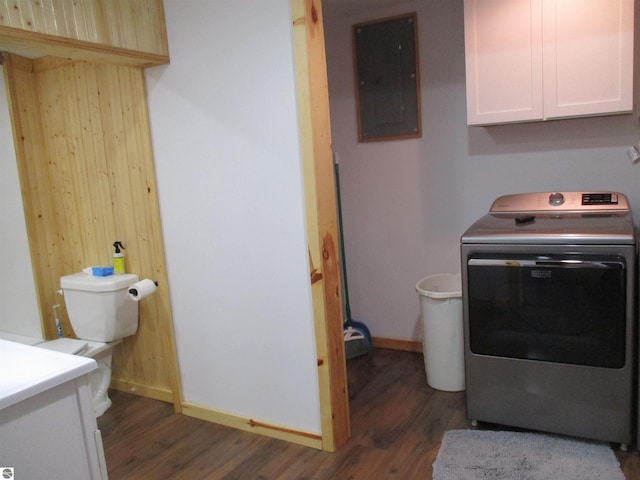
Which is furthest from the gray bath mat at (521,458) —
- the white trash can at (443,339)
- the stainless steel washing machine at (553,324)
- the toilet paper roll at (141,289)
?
the toilet paper roll at (141,289)

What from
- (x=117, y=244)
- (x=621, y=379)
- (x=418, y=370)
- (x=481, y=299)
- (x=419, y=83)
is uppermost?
(x=419, y=83)

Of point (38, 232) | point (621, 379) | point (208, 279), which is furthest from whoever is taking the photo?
point (38, 232)

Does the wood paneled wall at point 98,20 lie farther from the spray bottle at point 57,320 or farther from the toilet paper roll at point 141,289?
the spray bottle at point 57,320

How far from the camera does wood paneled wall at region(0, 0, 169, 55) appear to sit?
1.85m

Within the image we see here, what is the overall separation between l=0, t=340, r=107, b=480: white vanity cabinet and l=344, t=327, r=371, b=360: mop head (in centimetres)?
210

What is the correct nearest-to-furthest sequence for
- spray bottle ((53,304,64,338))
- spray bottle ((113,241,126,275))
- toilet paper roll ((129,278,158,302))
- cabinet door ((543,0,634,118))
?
cabinet door ((543,0,634,118))
toilet paper roll ((129,278,158,302))
spray bottle ((113,241,126,275))
spray bottle ((53,304,64,338))

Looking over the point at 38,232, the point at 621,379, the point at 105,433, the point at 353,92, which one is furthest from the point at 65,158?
the point at 621,379

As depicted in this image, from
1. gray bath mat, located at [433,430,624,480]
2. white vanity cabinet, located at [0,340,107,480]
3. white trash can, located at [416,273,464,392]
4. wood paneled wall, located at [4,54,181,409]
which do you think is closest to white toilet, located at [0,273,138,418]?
wood paneled wall, located at [4,54,181,409]

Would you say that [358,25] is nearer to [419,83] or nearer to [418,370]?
[419,83]

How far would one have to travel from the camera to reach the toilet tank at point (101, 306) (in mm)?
2795

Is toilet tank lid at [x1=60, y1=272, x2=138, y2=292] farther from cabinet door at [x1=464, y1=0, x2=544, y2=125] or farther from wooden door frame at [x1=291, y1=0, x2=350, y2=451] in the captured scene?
cabinet door at [x1=464, y1=0, x2=544, y2=125]

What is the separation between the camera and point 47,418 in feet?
4.09

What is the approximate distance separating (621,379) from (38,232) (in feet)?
10.3

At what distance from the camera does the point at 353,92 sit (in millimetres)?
3402
